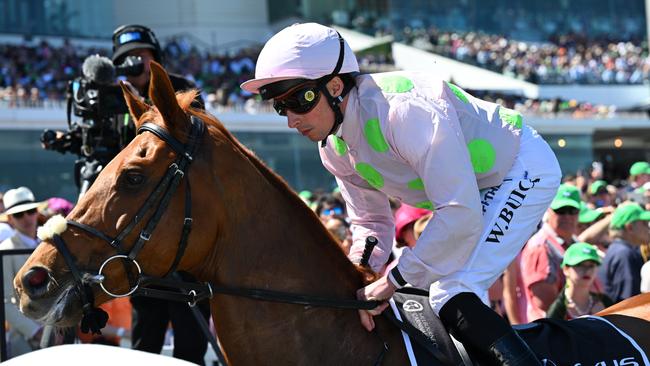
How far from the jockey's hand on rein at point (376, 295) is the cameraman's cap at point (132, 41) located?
103 inches

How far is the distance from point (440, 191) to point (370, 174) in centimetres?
41

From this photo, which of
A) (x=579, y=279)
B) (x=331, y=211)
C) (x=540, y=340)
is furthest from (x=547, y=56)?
(x=540, y=340)

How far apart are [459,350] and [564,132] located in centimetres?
2568

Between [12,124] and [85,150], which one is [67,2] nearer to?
[12,124]

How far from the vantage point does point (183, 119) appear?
3609 millimetres

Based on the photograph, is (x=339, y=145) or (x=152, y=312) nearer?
(x=339, y=145)

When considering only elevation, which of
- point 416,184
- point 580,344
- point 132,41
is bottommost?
point 580,344

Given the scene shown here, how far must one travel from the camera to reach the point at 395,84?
3.67 meters

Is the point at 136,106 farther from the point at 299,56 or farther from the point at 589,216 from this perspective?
the point at 589,216

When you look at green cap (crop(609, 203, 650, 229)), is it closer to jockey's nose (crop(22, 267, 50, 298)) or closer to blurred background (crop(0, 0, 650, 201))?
jockey's nose (crop(22, 267, 50, 298))

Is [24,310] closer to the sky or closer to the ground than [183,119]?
closer to the ground

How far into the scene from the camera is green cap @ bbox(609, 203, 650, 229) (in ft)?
27.5

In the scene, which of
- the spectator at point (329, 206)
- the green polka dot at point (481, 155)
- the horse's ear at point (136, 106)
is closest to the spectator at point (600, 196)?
the spectator at point (329, 206)

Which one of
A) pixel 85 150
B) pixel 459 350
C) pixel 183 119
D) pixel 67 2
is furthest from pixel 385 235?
pixel 67 2
